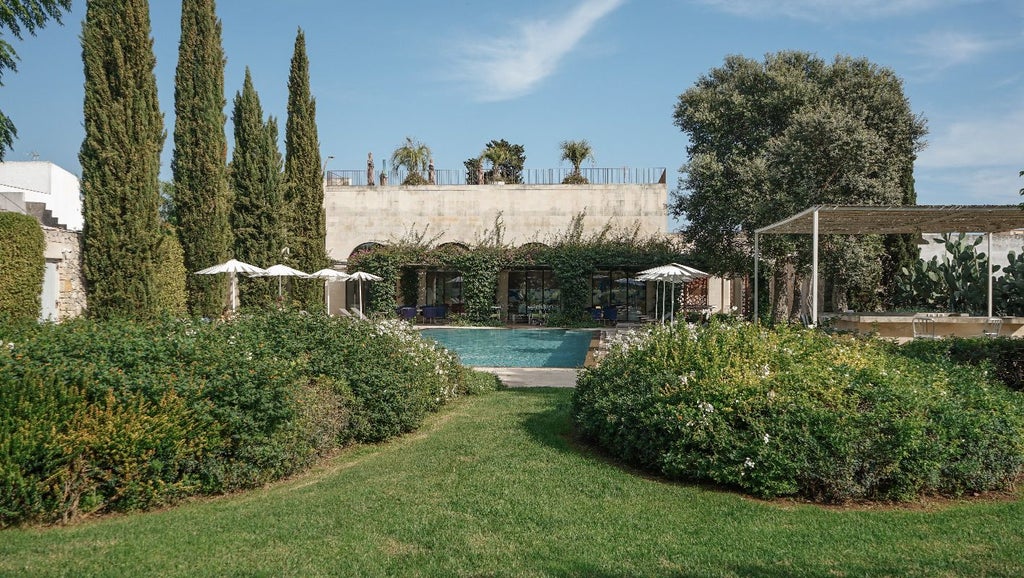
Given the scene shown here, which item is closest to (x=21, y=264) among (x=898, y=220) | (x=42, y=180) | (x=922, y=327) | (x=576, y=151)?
(x=898, y=220)

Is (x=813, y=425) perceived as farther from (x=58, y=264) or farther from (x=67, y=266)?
(x=67, y=266)

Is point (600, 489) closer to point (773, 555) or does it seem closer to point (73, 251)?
point (773, 555)

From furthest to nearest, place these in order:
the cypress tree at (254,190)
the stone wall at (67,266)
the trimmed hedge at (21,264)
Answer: the cypress tree at (254,190), the stone wall at (67,266), the trimmed hedge at (21,264)

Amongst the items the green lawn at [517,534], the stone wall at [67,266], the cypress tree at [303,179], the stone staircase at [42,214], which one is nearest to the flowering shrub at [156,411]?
the green lawn at [517,534]

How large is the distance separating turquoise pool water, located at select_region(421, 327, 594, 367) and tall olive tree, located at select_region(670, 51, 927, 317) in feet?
17.7

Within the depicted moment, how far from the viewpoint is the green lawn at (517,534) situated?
3.68 meters

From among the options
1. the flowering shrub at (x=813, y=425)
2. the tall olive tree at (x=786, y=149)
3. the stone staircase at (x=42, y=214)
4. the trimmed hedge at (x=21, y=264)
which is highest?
the tall olive tree at (x=786, y=149)

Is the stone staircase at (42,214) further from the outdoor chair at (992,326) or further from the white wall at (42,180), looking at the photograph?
the outdoor chair at (992,326)

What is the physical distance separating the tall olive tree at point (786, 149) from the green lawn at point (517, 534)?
46.7ft

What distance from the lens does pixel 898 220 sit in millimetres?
11914

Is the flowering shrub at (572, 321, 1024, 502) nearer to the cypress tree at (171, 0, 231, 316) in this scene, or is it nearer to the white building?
the white building

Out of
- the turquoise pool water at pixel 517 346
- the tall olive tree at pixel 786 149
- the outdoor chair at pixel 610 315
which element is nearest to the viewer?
the turquoise pool water at pixel 517 346

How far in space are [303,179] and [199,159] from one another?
5.20m

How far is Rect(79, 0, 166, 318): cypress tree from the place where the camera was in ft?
47.1
